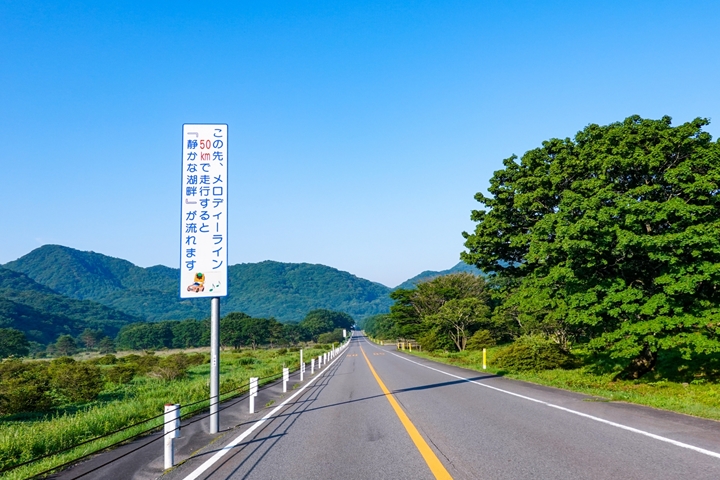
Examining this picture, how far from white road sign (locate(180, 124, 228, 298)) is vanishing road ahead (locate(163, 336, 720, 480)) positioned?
3072 mm

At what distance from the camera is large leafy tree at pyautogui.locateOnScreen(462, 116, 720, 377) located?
13.1m

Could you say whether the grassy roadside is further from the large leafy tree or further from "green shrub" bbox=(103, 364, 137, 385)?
"green shrub" bbox=(103, 364, 137, 385)

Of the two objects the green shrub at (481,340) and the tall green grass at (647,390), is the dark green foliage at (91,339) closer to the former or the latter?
the green shrub at (481,340)

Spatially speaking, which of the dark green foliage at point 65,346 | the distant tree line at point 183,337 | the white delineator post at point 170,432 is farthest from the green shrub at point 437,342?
the dark green foliage at point 65,346

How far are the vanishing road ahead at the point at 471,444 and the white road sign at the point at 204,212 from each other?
3072mm

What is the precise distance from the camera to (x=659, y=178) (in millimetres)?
14992

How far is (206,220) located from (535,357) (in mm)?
18295

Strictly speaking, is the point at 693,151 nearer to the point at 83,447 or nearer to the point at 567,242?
the point at 567,242

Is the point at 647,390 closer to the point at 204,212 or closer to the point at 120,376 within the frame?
the point at 204,212

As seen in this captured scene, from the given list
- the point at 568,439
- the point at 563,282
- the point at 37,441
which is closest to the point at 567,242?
the point at 563,282

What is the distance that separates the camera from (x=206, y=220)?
9.86 m

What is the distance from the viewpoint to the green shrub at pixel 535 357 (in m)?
22.2

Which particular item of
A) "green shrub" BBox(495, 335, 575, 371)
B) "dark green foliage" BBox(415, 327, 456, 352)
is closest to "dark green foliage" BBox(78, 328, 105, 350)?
"dark green foliage" BBox(415, 327, 456, 352)

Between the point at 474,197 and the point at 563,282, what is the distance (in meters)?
6.37
